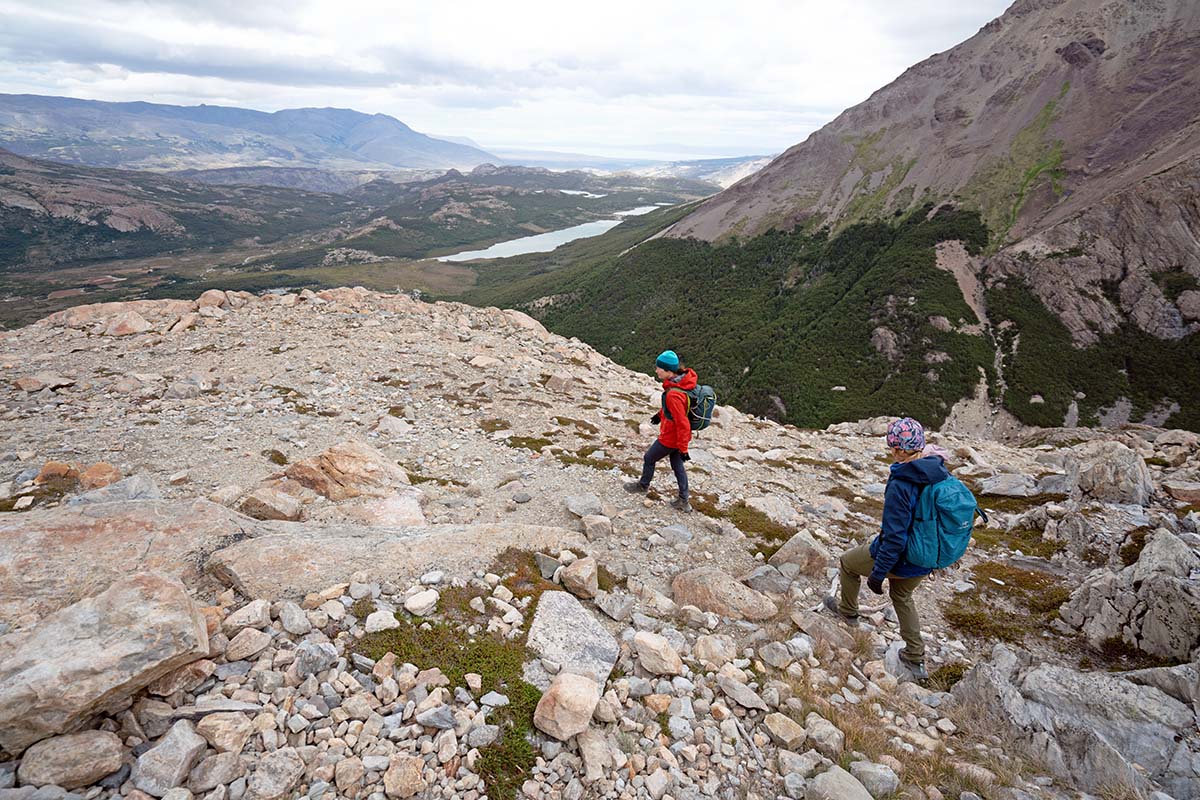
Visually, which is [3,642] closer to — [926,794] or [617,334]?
[926,794]

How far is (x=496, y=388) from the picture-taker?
20547 millimetres

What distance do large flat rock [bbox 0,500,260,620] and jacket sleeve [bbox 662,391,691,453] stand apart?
314 inches

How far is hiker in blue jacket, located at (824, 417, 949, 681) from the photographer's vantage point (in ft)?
22.9

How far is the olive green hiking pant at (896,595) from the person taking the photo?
749 centimetres

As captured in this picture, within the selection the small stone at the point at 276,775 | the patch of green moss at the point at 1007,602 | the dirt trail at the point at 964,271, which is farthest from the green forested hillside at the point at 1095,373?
the small stone at the point at 276,775

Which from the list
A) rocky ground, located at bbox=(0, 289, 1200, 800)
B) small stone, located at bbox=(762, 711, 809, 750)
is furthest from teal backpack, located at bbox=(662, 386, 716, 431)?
small stone, located at bbox=(762, 711, 809, 750)

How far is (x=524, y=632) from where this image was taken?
261 inches

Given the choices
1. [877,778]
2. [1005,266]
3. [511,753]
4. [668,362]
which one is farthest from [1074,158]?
[511,753]

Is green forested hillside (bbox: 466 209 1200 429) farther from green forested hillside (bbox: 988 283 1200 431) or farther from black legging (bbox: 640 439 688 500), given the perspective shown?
black legging (bbox: 640 439 688 500)

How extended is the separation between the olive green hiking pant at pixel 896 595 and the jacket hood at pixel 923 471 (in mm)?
1454

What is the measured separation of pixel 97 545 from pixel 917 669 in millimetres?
11221

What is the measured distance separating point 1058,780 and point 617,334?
562 feet

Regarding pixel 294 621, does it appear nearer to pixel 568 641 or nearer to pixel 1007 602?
pixel 568 641

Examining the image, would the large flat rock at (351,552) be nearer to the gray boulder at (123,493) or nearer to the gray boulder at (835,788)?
the gray boulder at (123,493)
